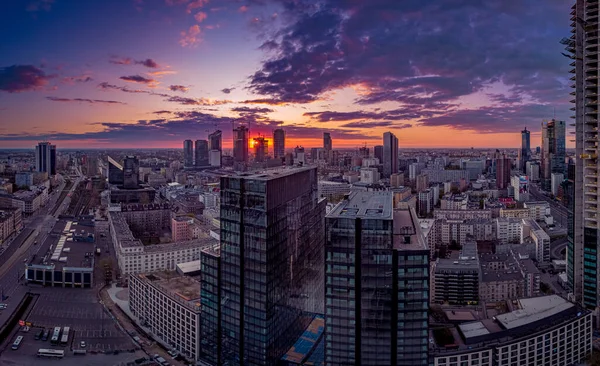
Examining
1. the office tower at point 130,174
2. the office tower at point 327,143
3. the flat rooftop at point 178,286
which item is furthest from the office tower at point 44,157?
the flat rooftop at point 178,286

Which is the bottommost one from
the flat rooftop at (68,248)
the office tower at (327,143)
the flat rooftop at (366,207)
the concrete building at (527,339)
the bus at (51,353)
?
the bus at (51,353)

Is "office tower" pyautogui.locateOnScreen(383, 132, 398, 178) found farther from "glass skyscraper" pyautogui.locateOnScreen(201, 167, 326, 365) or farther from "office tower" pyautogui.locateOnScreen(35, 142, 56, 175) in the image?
"glass skyscraper" pyautogui.locateOnScreen(201, 167, 326, 365)

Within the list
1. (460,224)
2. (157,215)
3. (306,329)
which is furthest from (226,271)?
(157,215)

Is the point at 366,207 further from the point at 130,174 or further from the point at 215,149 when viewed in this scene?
the point at 215,149

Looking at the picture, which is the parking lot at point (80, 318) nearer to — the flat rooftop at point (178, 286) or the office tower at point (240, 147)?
the flat rooftop at point (178, 286)

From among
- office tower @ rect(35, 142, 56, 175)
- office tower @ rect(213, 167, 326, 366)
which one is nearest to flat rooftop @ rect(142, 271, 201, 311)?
office tower @ rect(213, 167, 326, 366)

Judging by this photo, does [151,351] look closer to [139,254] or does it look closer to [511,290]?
[139,254]
